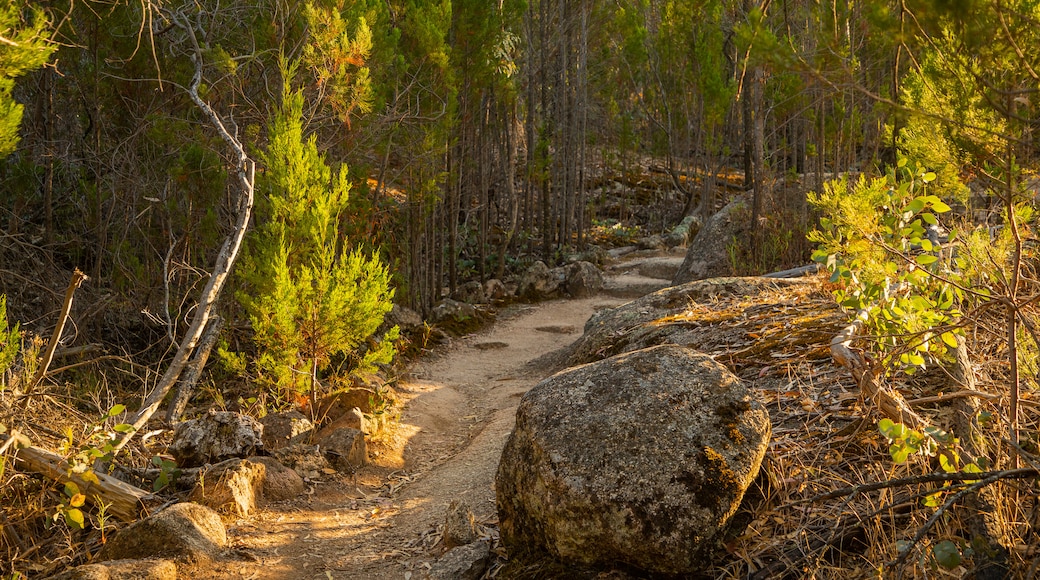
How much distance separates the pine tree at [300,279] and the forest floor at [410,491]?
0.92 m

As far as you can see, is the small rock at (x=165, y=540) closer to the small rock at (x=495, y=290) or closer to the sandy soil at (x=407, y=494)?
the sandy soil at (x=407, y=494)

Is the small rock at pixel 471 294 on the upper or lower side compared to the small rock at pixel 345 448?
upper

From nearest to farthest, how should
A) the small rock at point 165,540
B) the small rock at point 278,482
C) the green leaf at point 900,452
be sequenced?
1. the green leaf at point 900,452
2. the small rock at point 165,540
3. the small rock at point 278,482

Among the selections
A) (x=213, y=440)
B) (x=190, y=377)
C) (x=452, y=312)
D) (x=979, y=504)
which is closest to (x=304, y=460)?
(x=213, y=440)

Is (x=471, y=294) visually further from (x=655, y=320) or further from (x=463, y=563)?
(x=463, y=563)

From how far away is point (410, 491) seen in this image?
5094 mm

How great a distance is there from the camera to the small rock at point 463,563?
3311mm

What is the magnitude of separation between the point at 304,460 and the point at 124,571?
6.26 ft

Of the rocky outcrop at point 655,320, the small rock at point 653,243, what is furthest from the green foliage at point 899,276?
the small rock at point 653,243

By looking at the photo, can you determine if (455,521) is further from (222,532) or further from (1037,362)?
(1037,362)

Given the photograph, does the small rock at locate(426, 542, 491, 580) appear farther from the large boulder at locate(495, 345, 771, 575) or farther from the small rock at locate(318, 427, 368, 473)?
the small rock at locate(318, 427, 368, 473)

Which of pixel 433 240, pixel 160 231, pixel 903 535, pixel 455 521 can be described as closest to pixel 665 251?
pixel 433 240

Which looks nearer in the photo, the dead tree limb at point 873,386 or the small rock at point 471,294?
the dead tree limb at point 873,386

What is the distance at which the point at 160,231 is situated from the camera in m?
8.60
